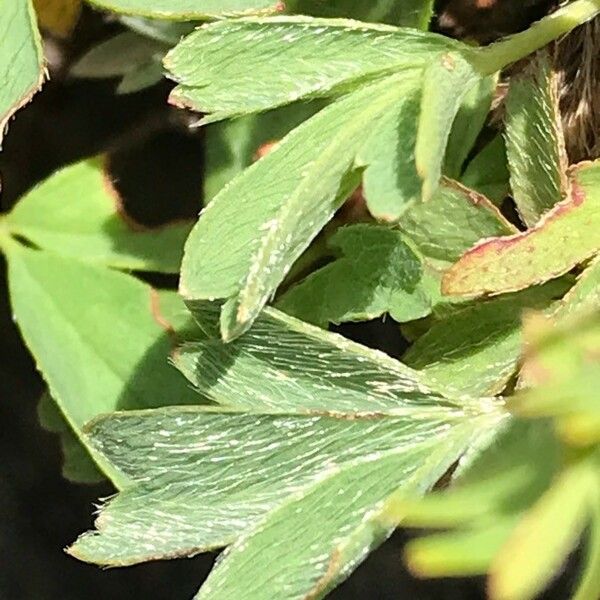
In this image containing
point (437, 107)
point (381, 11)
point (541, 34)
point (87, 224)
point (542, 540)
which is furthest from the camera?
point (87, 224)

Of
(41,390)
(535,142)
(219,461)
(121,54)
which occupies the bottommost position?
(41,390)

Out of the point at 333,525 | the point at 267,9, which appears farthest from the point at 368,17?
the point at 333,525

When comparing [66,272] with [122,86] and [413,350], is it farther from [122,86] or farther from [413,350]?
[413,350]

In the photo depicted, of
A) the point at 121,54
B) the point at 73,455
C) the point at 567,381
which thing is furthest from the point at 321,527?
the point at 121,54

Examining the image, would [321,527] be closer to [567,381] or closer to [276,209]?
[276,209]

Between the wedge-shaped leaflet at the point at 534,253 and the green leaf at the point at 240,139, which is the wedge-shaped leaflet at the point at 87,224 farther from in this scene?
the wedge-shaped leaflet at the point at 534,253

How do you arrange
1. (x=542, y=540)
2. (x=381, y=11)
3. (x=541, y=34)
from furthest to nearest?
(x=381, y=11) → (x=541, y=34) → (x=542, y=540)

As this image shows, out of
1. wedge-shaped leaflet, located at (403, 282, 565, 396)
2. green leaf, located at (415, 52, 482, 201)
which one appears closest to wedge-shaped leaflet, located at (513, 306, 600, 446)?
green leaf, located at (415, 52, 482, 201)
